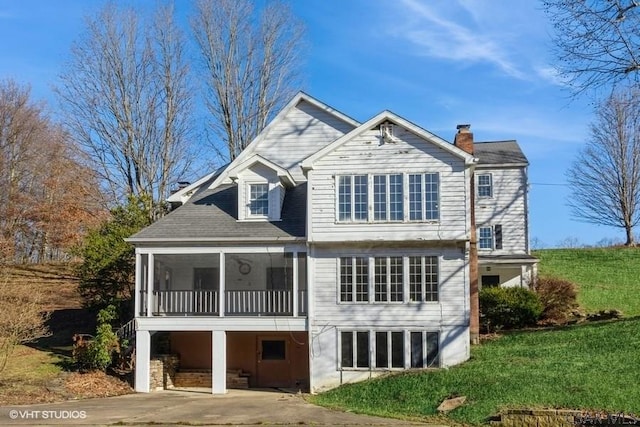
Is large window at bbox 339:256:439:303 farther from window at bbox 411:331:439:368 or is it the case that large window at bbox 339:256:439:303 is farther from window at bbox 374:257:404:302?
window at bbox 411:331:439:368

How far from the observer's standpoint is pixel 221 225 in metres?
22.1

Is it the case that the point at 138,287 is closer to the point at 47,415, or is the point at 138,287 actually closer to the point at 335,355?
the point at 47,415

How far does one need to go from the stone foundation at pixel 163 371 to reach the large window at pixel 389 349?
5.97m

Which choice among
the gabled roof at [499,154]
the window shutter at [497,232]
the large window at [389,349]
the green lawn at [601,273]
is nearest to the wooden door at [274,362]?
the large window at [389,349]

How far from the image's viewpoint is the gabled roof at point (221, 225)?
70.3 ft

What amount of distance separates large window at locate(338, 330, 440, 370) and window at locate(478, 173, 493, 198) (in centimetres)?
1550

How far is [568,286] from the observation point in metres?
27.5

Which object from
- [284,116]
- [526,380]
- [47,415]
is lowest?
[47,415]

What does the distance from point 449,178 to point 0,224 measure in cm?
2965

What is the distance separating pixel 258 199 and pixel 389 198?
15.0 feet

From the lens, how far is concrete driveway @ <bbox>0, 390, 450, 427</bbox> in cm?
1480

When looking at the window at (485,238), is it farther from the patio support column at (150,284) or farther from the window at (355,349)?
the patio support column at (150,284)

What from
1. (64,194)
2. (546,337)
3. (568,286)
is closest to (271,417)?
(546,337)

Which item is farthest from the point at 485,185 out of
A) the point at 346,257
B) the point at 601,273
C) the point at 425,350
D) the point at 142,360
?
the point at 142,360
